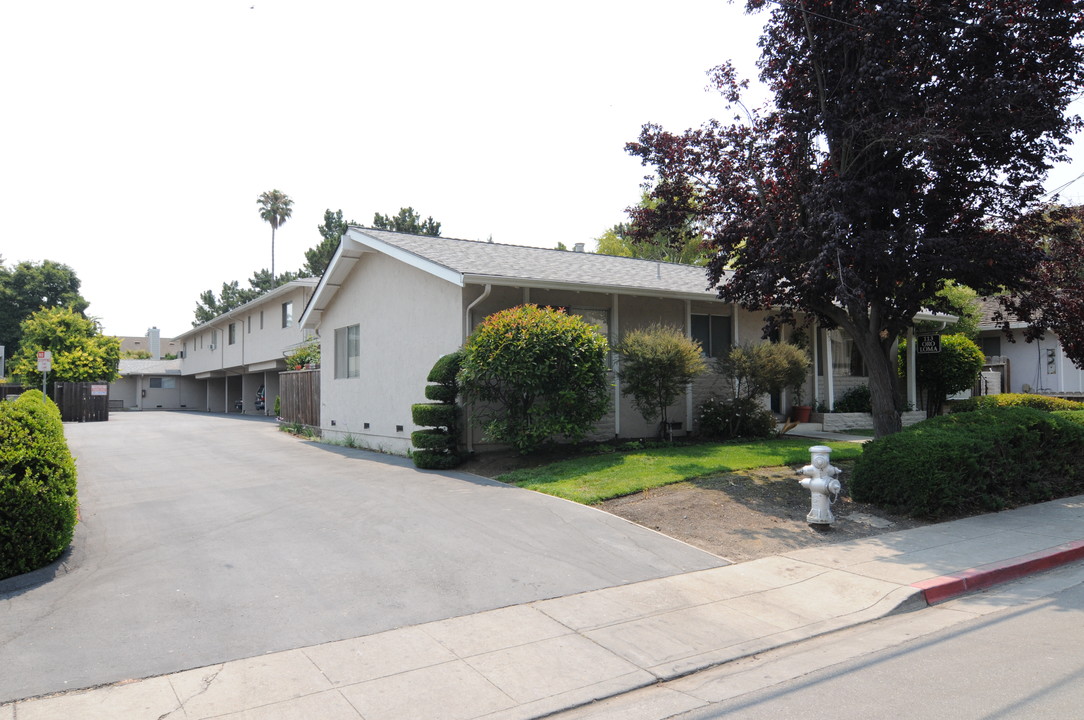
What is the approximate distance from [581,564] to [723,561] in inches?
58.2

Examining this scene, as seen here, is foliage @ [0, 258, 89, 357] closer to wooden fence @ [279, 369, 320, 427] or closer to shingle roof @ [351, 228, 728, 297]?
wooden fence @ [279, 369, 320, 427]

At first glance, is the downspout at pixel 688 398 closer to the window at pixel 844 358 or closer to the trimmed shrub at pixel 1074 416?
the window at pixel 844 358

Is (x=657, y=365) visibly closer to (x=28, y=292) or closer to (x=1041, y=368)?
(x=1041, y=368)

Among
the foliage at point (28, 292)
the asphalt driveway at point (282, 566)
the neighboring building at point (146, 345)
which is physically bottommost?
the asphalt driveway at point (282, 566)

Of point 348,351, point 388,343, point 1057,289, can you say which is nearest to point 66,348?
point 348,351

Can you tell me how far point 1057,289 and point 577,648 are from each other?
11.6m

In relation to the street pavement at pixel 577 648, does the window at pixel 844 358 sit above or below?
above

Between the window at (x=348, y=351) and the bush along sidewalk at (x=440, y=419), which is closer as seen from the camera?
the bush along sidewalk at (x=440, y=419)

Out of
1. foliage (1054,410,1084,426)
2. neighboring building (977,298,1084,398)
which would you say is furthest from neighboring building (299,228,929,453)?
neighboring building (977,298,1084,398)

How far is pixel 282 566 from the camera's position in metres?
6.62

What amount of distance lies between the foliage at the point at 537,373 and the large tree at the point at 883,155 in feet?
8.65

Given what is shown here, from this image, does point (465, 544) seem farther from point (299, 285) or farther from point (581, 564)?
point (299, 285)

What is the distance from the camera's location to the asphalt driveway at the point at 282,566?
489 cm

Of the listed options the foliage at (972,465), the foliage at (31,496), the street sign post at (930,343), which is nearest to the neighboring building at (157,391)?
the street sign post at (930,343)
